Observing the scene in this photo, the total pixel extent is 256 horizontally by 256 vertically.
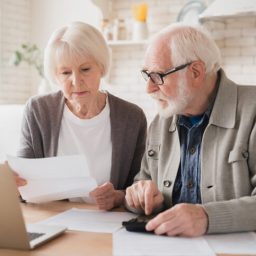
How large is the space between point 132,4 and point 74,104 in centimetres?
277

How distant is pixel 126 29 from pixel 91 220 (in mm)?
3324

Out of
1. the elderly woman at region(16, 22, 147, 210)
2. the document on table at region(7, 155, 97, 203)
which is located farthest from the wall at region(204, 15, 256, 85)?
the document on table at region(7, 155, 97, 203)

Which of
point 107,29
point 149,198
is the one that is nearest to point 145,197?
point 149,198

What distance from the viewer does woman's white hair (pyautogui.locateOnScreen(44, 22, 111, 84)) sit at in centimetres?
206

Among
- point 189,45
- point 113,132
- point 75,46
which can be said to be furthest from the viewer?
point 113,132

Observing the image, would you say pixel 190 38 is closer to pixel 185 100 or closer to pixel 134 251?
pixel 185 100

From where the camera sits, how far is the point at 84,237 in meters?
1.36

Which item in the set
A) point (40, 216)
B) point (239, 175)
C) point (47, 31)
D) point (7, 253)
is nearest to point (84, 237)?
point (7, 253)

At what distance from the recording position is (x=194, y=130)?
176 cm

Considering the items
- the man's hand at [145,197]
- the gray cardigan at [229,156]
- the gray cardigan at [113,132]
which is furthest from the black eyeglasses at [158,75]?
the gray cardigan at [113,132]

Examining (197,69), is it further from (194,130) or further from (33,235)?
(33,235)

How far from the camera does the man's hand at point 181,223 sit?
1.35 m

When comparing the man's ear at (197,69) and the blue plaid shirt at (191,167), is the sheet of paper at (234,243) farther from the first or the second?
the man's ear at (197,69)

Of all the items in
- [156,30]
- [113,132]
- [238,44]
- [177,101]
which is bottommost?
[113,132]
